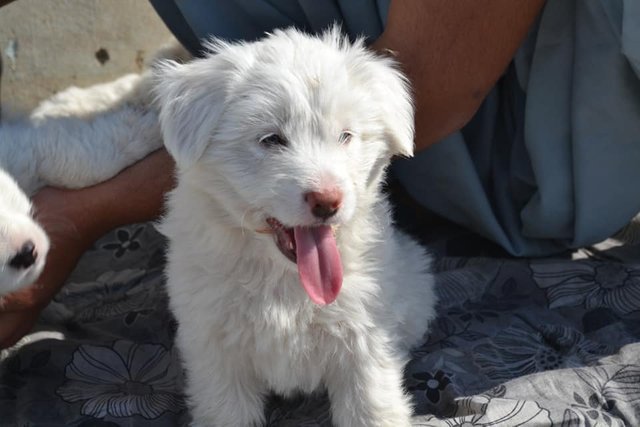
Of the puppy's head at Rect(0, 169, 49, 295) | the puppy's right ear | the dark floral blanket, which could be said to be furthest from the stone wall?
the puppy's right ear

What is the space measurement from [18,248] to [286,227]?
0.80 metres

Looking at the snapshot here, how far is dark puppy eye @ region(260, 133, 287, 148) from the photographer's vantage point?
1.99 m

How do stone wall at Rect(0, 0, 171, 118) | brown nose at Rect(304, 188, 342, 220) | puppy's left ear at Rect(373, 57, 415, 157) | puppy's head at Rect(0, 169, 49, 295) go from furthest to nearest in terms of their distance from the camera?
stone wall at Rect(0, 0, 171, 118) → puppy's head at Rect(0, 169, 49, 295) → puppy's left ear at Rect(373, 57, 415, 157) → brown nose at Rect(304, 188, 342, 220)

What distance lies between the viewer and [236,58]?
6.85ft

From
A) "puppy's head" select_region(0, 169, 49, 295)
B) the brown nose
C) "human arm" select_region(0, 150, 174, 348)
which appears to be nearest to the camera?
the brown nose

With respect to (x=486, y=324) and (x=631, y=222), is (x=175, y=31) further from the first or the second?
(x=631, y=222)

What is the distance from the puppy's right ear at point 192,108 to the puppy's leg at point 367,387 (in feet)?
2.13

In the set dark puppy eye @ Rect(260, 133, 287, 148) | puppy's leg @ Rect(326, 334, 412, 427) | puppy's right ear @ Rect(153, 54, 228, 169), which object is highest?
puppy's right ear @ Rect(153, 54, 228, 169)

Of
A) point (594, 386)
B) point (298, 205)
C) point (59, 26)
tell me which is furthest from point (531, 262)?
point (59, 26)

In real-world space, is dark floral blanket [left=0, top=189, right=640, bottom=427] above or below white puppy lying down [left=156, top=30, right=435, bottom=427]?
below

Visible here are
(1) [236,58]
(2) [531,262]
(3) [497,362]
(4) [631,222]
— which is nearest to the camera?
(1) [236,58]

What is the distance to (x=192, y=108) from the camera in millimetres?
2053

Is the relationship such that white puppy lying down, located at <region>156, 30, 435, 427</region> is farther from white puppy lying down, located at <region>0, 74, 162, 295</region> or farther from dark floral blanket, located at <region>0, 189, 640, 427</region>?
white puppy lying down, located at <region>0, 74, 162, 295</region>

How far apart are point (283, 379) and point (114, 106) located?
1.53 metres
